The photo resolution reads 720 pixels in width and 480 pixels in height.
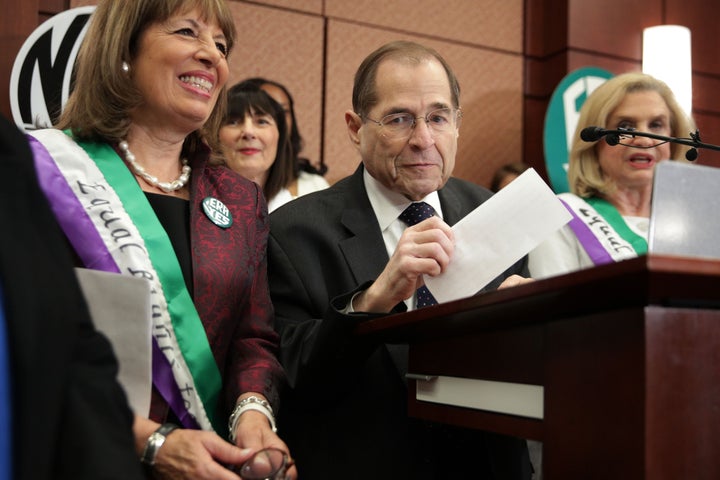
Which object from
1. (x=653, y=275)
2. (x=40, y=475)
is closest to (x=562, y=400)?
(x=653, y=275)

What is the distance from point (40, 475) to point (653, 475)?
602 millimetres

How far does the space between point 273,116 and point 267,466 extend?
81.6 inches

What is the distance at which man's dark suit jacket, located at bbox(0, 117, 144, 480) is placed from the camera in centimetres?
77

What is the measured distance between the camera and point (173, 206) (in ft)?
5.14

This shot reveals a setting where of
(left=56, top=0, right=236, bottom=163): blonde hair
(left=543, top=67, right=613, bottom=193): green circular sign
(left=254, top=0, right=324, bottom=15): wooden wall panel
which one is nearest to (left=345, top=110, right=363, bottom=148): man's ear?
(left=56, top=0, right=236, bottom=163): blonde hair

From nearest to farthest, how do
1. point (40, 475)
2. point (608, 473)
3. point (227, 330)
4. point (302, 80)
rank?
point (40, 475)
point (608, 473)
point (227, 330)
point (302, 80)

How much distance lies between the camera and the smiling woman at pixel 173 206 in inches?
56.7

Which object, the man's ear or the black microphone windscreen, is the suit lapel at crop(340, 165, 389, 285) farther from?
the black microphone windscreen

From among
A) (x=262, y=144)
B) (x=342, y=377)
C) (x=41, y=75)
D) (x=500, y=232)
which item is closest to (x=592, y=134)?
(x=500, y=232)

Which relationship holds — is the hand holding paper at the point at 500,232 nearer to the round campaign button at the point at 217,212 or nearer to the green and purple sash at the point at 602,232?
the round campaign button at the point at 217,212

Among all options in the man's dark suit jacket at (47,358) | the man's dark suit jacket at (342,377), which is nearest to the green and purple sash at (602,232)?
the man's dark suit jacket at (342,377)

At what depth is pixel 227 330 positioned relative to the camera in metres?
1.56

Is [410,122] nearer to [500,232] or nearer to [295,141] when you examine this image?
[500,232]

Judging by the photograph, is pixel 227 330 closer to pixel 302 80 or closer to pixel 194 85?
pixel 194 85
